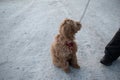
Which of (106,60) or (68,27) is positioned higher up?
(68,27)

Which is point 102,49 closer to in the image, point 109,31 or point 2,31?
point 109,31

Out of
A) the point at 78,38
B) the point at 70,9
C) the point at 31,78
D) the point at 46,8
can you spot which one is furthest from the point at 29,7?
the point at 31,78

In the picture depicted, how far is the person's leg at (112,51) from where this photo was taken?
8.39 ft

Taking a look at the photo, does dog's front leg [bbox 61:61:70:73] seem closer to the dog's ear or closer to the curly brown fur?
the curly brown fur

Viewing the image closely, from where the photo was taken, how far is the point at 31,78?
2.45 m

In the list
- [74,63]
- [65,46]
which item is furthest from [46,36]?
[65,46]

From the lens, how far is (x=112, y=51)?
103 inches

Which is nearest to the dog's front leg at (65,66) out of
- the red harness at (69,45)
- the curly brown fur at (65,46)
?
the curly brown fur at (65,46)

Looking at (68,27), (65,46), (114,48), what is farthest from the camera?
(114,48)

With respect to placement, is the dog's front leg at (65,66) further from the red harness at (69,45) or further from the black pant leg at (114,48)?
the black pant leg at (114,48)

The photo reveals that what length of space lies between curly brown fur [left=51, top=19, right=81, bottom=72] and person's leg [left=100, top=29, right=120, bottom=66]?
43 centimetres

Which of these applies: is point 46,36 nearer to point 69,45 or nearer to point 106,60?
point 69,45

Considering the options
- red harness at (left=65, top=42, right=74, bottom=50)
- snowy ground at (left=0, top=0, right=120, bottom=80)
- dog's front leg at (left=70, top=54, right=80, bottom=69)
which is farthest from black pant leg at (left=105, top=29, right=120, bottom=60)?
red harness at (left=65, top=42, right=74, bottom=50)

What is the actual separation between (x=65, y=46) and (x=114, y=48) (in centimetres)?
76
